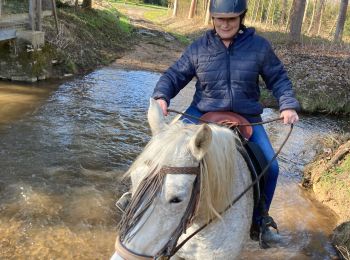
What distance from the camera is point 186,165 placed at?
213 centimetres

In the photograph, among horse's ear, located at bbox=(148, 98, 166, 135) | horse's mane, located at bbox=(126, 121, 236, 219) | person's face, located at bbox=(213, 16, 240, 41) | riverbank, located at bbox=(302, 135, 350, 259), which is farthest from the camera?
riverbank, located at bbox=(302, 135, 350, 259)

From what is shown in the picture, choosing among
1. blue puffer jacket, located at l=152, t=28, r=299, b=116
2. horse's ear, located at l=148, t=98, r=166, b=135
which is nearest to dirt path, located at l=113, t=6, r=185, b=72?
blue puffer jacket, located at l=152, t=28, r=299, b=116

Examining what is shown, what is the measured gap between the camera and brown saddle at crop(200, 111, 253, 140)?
305cm

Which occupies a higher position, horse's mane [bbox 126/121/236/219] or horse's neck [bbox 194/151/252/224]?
horse's mane [bbox 126/121/236/219]

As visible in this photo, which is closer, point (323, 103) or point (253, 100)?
point (253, 100)

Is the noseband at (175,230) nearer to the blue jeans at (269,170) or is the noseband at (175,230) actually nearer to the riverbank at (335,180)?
the blue jeans at (269,170)

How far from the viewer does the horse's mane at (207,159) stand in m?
2.14

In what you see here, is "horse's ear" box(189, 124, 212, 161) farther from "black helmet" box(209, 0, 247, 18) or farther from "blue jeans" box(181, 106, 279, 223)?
"black helmet" box(209, 0, 247, 18)

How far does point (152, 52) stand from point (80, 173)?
13680 millimetres

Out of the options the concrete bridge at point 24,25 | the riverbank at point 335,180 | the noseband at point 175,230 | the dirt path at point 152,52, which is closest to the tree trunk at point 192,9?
the dirt path at point 152,52

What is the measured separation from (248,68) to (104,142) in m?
4.67

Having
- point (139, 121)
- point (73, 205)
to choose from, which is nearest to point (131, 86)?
point (139, 121)

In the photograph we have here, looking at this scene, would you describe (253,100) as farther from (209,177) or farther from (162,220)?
(162,220)

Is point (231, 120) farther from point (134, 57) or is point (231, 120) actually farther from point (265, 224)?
point (134, 57)
